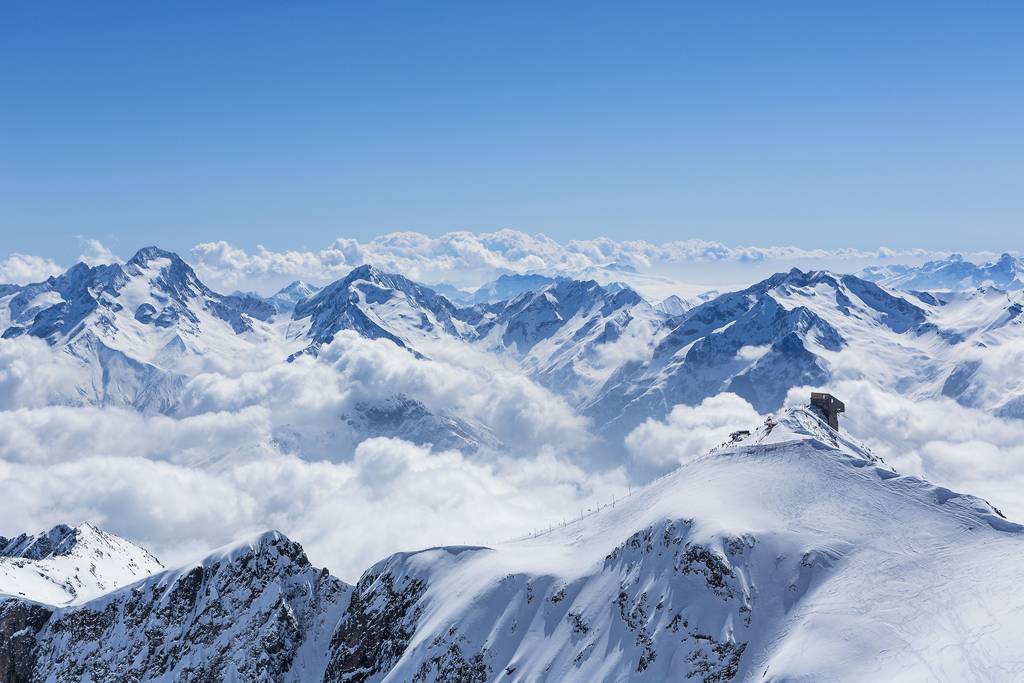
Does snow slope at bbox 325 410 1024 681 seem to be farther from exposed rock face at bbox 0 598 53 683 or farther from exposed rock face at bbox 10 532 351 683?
exposed rock face at bbox 0 598 53 683

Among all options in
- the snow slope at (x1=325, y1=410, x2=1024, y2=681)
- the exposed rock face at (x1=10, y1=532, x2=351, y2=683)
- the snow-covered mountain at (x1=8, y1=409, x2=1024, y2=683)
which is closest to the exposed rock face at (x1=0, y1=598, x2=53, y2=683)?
the snow-covered mountain at (x1=8, y1=409, x2=1024, y2=683)

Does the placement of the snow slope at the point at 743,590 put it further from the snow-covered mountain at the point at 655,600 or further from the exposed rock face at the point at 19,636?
the exposed rock face at the point at 19,636

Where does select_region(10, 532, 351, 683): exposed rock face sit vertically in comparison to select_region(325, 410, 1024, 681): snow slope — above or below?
below

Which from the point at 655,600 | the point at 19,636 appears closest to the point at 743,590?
the point at 655,600

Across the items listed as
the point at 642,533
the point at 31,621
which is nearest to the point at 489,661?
the point at 642,533

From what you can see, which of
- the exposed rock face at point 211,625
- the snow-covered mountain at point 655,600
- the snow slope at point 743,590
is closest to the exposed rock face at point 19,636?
the snow-covered mountain at point 655,600

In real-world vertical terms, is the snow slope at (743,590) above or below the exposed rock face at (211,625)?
above

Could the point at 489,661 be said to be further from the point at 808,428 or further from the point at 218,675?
the point at 808,428

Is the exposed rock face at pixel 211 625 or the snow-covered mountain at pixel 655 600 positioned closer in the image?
the snow-covered mountain at pixel 655 600
